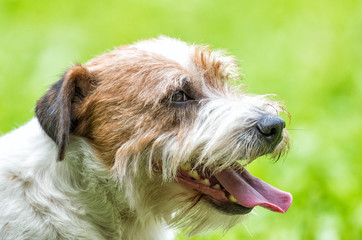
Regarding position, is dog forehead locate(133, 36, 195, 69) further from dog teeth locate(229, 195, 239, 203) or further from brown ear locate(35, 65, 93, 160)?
dog teeth locate(229, 195, 239, 203)

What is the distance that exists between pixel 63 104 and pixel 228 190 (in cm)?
136

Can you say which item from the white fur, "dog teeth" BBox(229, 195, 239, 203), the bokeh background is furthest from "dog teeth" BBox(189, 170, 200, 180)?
the bokeh background

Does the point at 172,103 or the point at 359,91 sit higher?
the point at 172,103

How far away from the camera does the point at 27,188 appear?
471 cm

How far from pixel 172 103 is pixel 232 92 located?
2.12 ft

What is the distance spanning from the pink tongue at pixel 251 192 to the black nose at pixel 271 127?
43 centimetres

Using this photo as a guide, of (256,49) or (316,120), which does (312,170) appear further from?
(256,49)

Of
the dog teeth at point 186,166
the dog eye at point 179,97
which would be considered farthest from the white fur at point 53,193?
the dog eye at point 179,97

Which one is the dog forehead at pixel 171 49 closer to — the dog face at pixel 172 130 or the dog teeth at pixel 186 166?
the dog face at pixel 172 130

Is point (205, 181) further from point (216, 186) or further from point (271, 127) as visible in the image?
point (271, 127)

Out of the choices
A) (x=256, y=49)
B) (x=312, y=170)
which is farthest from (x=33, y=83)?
(x=312, y=170)

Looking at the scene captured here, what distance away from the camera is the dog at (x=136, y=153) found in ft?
15.3

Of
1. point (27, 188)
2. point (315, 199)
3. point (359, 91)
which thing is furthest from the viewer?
point (359, 91)

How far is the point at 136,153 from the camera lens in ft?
15.5
